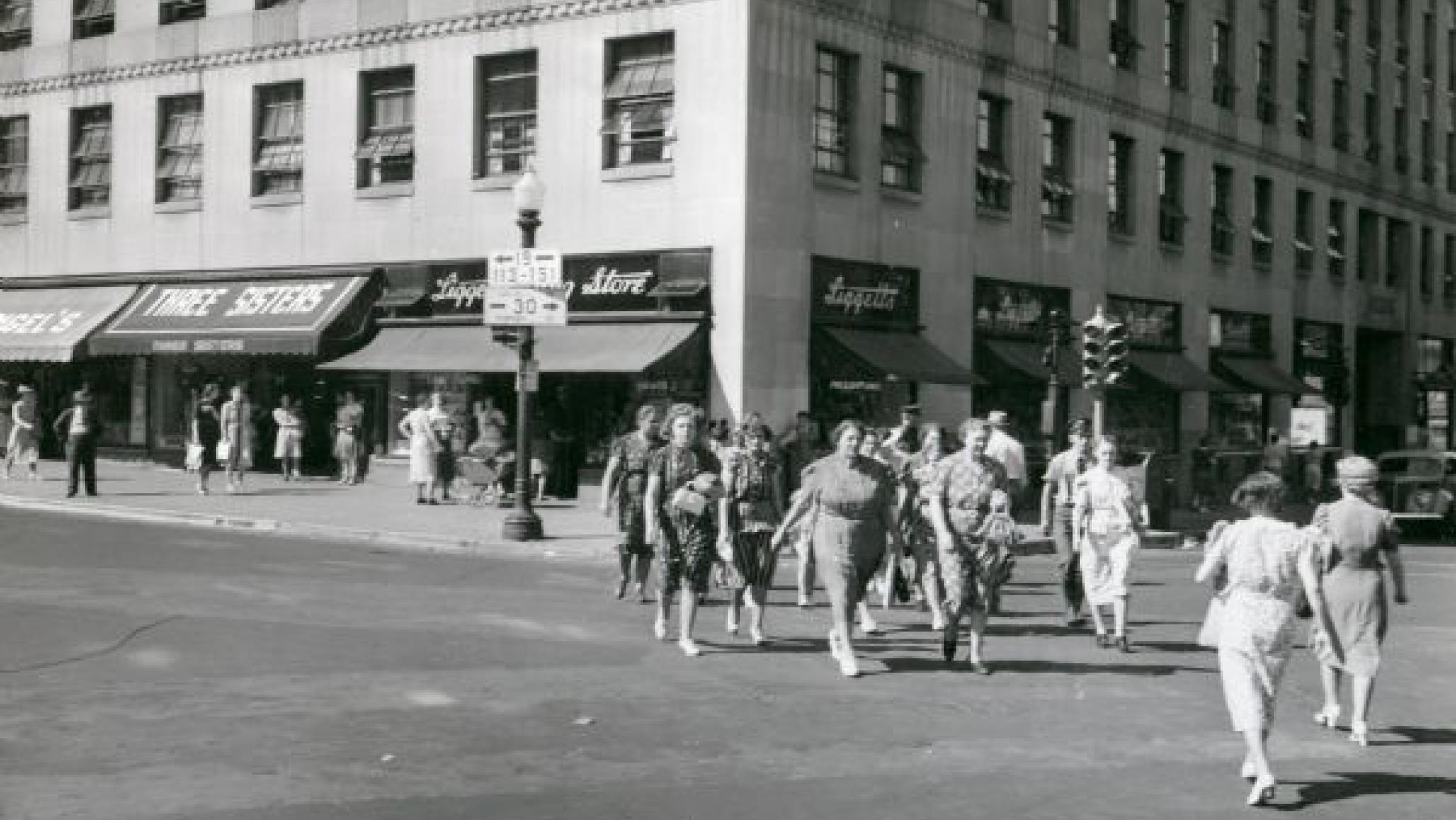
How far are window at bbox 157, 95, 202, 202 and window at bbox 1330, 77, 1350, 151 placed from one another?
31.1m

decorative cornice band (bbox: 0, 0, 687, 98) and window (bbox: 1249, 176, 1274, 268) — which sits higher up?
decorative cornice band (bbox: 0, 0, 687, 98)

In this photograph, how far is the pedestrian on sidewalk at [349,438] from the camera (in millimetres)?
28484

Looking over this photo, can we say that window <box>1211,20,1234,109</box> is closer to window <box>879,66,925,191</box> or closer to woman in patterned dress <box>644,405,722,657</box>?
window <box>879,66,925,191</box>

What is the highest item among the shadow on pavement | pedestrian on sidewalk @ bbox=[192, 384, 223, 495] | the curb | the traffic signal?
the traffic signal

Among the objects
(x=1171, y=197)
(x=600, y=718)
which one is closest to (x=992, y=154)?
(x=1171, y=197)

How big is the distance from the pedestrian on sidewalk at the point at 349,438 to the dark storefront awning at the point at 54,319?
6677 millimetres

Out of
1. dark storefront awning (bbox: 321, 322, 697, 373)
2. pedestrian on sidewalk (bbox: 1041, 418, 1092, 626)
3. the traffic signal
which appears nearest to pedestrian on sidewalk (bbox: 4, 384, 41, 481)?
dark storefront awning (bbox: 321, 322, 697, 373)

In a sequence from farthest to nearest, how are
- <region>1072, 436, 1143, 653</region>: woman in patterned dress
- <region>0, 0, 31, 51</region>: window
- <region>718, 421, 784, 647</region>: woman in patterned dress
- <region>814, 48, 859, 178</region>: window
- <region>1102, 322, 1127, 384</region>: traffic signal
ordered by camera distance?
<region>0, 0, 31, 51</region>: window < <region>814, 48, 859, 178</region>: window < <region>1102, 322, 1127, 384</region>: traffic signal < <region>1072, 436, 1143, 653</region>: woman in patterned dress < <region>718, 421, 784, 647</region>: woman in patterned dress

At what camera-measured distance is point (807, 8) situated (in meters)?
26.3

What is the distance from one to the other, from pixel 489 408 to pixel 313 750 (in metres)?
17.8

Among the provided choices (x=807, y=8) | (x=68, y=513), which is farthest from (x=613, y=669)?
(x=807, y=8)

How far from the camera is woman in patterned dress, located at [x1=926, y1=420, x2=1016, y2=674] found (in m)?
11.3

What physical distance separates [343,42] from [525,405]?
1249cm

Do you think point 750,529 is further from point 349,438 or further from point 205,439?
point 349,438
